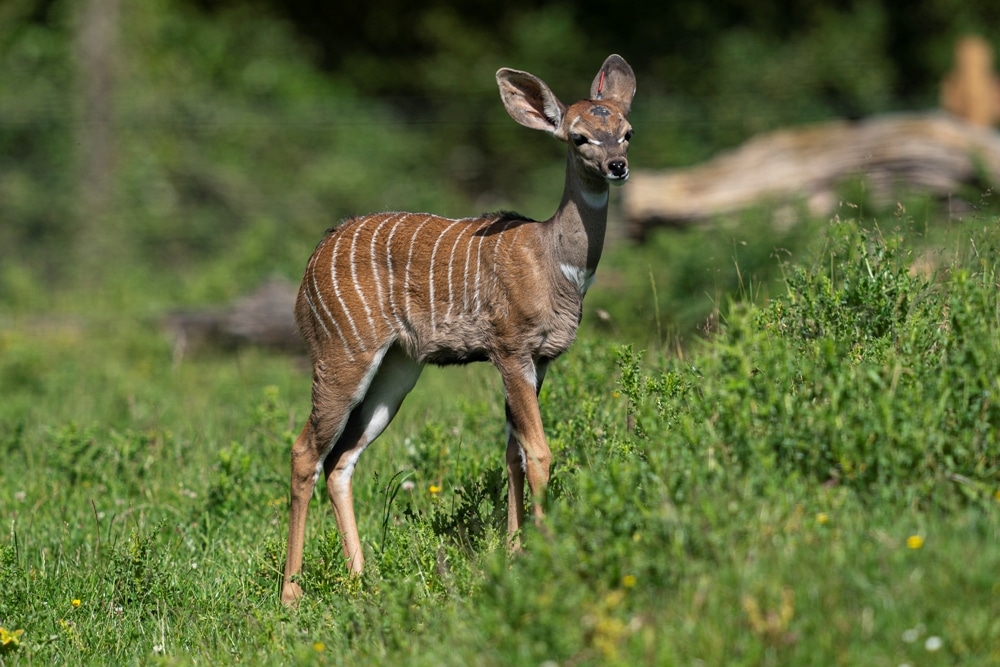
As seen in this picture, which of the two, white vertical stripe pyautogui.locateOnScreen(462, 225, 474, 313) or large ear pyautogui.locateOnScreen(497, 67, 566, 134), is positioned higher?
large ear pyautogui.locateOnScreen(497, 67, 566, 134)

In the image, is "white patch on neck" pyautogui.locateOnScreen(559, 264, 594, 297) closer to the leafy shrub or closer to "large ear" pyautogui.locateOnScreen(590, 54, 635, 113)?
the leafy shrub

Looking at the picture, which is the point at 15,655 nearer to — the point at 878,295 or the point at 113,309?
the point at 878,295

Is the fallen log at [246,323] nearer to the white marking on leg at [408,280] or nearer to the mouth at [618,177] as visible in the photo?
the white marking on leg at [408,280]

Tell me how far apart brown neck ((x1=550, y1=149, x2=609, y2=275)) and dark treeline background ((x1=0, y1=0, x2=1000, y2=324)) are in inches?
277

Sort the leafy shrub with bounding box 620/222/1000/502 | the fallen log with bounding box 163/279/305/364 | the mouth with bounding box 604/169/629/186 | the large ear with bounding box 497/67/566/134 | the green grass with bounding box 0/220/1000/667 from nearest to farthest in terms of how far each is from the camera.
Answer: the green grass with bounding box 0/220/1000/667
the leafy shrub with bounding box 620/222/1000/502
the mouth with bounding box 604/169/629/186
the large ear with bounding box 497/67/566/134
the fallen log with bounding box 163/279/305/364

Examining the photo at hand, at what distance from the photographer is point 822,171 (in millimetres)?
11305

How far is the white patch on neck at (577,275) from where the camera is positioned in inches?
209

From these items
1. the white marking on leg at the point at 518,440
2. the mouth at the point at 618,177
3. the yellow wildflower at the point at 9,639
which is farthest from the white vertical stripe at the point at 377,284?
the yellow wildflower at the point at 9,639

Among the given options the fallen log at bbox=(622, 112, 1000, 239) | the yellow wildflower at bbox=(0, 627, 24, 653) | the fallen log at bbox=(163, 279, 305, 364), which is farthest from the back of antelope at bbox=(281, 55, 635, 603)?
the fallen log at bbox=(622, 112, 1000, 239)

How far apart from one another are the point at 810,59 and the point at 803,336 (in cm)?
1260

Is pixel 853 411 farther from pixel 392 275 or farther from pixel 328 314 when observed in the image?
pixel 328 314

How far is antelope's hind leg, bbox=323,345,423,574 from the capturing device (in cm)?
576

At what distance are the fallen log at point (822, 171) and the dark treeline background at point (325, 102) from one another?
299 centimetres

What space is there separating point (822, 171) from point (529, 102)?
6.31 m
